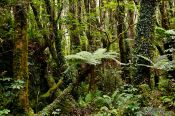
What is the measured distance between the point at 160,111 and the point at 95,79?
4.30 metres

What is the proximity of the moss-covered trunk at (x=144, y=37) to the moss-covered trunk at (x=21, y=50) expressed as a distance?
4.29 metres

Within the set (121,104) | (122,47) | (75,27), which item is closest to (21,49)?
(121,104)

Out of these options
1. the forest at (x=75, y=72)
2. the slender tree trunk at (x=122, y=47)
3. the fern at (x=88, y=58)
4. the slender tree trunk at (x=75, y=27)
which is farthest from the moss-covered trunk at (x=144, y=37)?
the slender tree trunk at (x=75, y=27)

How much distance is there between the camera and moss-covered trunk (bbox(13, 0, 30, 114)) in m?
7.51

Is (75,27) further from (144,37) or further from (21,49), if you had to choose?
(21,49)

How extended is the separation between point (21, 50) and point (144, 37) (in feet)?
14.9

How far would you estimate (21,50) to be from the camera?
7.64m

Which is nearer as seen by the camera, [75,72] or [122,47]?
[75,72]

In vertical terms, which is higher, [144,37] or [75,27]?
[75,27]

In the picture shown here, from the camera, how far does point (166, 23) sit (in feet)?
50.1

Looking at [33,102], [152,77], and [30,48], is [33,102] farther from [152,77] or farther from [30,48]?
[152,77]

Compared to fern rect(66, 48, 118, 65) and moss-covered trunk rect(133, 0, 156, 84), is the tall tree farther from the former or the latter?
moss-covered trunk rect(133, 0, 156, 84)

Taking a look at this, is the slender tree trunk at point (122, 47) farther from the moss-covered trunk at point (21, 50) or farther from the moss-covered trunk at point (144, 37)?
the moss-covered trunk at point (21, 50)

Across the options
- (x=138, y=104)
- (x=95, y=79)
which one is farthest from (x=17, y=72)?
(x=95, y=79)
